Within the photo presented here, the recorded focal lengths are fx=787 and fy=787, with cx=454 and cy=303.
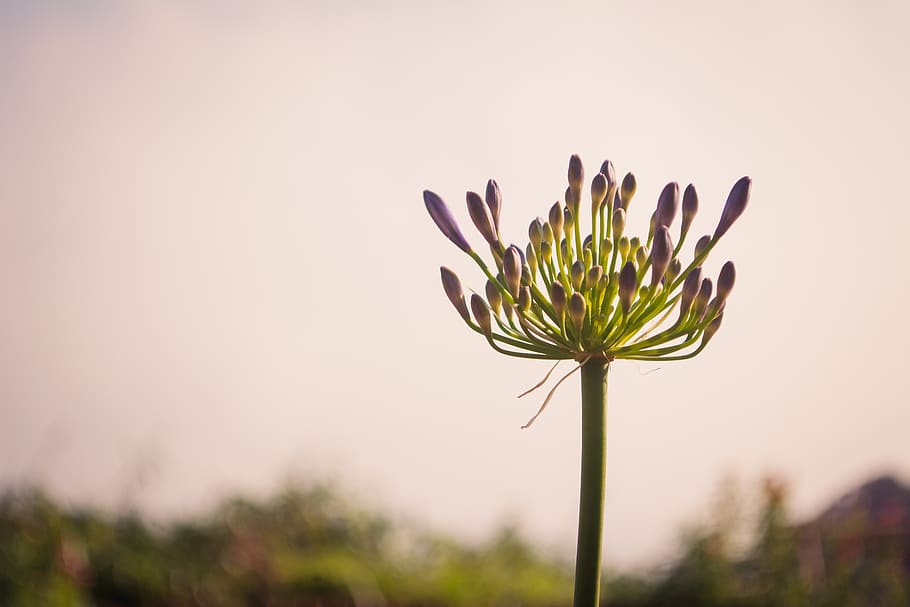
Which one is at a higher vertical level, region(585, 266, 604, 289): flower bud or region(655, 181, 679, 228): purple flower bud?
region(655, 181, 679, 228): purple flower bud

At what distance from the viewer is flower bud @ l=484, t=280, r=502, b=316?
5.26 feet

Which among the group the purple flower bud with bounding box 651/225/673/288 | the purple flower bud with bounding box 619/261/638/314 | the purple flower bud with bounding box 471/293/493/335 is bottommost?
the purple flower bud with bounding box 471/293/493/335

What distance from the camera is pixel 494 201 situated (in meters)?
1.78

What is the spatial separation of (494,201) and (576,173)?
0.19 meters

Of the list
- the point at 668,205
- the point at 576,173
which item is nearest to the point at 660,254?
the point at 668,205

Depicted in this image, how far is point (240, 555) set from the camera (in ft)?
20.7

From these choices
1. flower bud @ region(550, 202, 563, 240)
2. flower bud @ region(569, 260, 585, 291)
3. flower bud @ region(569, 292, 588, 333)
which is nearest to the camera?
flower bud @ region(569, 292, 588, 333)

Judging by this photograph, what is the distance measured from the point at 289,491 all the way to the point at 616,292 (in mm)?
7154

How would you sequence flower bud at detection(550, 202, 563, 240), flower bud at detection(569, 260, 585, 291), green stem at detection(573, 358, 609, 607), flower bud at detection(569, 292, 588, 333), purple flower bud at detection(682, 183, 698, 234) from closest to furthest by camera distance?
green stem at detection(573, 358, 609, 607) → flower bud at detection(569, 292, 588, 333) → flower bud at detection(569, 260, 585, 291) → flower bud at detection(550, 202, 563, 240) → purple flower bud at detection(682, 183, 698, 234)

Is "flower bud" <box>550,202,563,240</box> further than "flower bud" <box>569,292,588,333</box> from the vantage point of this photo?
Yes

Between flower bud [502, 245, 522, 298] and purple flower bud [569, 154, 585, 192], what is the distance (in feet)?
0.93

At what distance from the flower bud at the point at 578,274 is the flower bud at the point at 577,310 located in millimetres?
91

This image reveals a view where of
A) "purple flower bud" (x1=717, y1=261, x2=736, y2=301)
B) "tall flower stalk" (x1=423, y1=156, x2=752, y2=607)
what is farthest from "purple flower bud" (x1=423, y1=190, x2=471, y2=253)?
"purple flower bud" (x1=717, y1=261, x2=736, y2=301)

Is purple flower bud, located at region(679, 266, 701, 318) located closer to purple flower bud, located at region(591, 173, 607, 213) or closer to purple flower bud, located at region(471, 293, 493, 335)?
purple flower bud, located at region(591, 173, 607, 213)
